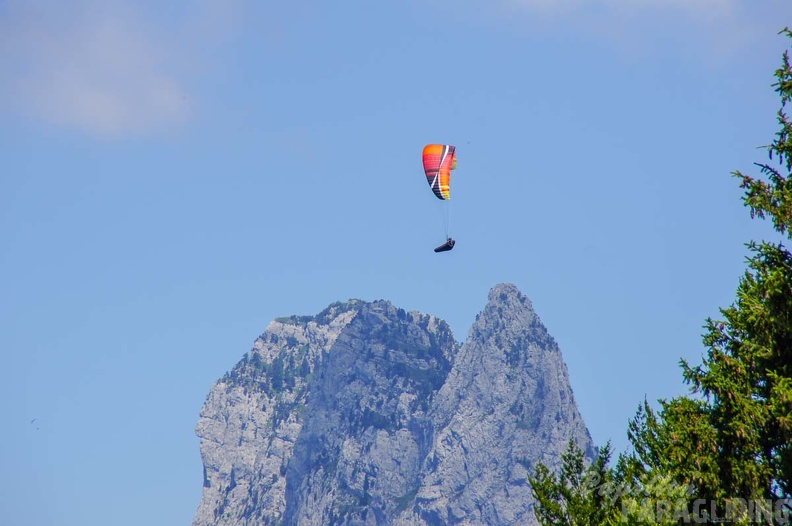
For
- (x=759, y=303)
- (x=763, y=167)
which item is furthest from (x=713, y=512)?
(x=763, y=167)

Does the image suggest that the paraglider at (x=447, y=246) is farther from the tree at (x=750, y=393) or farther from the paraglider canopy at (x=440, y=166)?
the tree at (x=750, y=393)

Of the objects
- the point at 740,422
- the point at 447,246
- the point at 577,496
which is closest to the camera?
the point at 740,422

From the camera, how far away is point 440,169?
12838cm

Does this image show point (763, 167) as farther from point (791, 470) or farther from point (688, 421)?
point (688, 421)

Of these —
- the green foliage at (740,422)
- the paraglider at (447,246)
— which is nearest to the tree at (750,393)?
the green foliage at (740,422)

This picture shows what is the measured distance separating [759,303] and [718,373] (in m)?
6.47

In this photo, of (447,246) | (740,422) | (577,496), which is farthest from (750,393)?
(447,246)

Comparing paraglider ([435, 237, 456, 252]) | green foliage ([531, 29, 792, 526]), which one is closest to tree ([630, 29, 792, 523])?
green foliage ([531, 29, 792, 526])

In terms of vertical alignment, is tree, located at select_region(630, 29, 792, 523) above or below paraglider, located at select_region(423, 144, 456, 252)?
below

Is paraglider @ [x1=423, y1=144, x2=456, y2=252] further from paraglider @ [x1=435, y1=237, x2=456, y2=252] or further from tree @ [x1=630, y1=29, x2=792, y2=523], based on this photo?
tree @ [x1=630, y1=29, x2=792, y2=523]

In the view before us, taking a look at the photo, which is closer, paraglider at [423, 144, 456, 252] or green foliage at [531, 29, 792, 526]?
green foliage at [531, 29, 792, 526]

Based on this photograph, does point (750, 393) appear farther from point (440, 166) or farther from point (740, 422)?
point (440, 166)

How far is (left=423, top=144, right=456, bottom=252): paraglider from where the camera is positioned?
416ft

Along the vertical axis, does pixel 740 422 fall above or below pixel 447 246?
below
